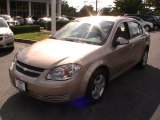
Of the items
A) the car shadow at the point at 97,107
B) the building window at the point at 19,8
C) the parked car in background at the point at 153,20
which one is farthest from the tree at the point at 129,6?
the car shadow at the point at 97,107

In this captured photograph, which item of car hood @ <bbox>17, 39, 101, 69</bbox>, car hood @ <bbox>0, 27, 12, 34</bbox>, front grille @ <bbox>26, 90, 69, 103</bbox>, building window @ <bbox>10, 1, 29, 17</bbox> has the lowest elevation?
front grille @ <bbox>26, 90, 69, 103</bbox>

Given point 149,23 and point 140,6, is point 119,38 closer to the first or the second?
point 149,23

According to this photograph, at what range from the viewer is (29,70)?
4168mm

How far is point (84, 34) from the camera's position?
17.3ft

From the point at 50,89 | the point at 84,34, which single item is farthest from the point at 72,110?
the point at 84,34

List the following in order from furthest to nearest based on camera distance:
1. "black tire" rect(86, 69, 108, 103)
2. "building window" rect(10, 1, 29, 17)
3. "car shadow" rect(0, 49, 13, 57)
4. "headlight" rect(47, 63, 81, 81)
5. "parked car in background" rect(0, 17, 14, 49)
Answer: "building window" rect(10, 1, 29, 17) → "parked car in background" rect(0, 17, 14, 49) → "car shadow" rect(0, 49, 13, 57) → "black tire" rect(86, 69, 108, 103) → "headlight" rect(47, 63, 81, 81)

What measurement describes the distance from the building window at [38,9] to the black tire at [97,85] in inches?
1832

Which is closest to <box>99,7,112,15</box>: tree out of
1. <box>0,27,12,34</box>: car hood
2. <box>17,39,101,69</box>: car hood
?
<box>0,27,12,34</box>: car hood

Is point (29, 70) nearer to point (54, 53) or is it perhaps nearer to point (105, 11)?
point (54, 53)

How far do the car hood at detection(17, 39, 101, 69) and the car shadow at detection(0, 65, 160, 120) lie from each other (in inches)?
32.4

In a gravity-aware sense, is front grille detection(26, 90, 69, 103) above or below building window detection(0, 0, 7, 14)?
below

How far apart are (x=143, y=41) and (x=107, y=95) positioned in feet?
8.00

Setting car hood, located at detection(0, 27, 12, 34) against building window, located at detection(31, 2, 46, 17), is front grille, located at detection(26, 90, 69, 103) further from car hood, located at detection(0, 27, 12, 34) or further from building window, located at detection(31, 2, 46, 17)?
building window, located at detection(31, 2, 46, 17)

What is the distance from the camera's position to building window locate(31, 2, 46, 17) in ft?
162
